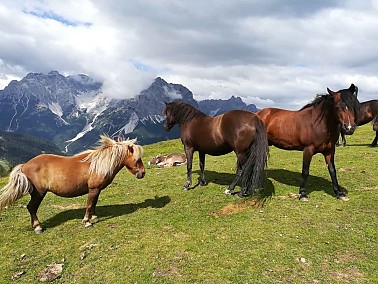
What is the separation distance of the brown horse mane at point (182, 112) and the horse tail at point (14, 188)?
6312 millimetres

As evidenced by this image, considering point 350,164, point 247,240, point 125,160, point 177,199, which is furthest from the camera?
point 350,164

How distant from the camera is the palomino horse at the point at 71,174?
8.98 meters

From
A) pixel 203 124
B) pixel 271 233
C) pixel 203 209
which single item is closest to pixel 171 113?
pixel 203 124

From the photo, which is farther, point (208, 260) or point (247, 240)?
point (247, 240)

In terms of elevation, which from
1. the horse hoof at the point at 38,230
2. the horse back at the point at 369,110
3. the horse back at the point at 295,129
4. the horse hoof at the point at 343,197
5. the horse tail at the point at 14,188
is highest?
the horse back at the point at 369,110

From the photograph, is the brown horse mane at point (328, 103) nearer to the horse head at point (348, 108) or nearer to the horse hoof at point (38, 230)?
the horse head at point (348, 108)

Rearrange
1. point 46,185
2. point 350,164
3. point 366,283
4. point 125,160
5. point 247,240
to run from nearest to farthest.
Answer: point 366,283 → point 247,240 → point 46,185 → point 125,160 → point 350,164

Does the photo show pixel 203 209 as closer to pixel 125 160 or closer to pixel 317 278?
pixel 125 160

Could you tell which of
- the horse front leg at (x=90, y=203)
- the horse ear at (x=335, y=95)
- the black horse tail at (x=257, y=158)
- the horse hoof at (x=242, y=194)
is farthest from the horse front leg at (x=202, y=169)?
the horse ear at (x=335, y=95)

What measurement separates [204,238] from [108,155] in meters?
3.75

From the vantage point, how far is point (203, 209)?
1034 cm

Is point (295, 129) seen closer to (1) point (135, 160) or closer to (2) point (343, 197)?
(2) point (343, 197)

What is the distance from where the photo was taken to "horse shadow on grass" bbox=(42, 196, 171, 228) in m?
10.2

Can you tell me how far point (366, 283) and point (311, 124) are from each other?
211 inches
